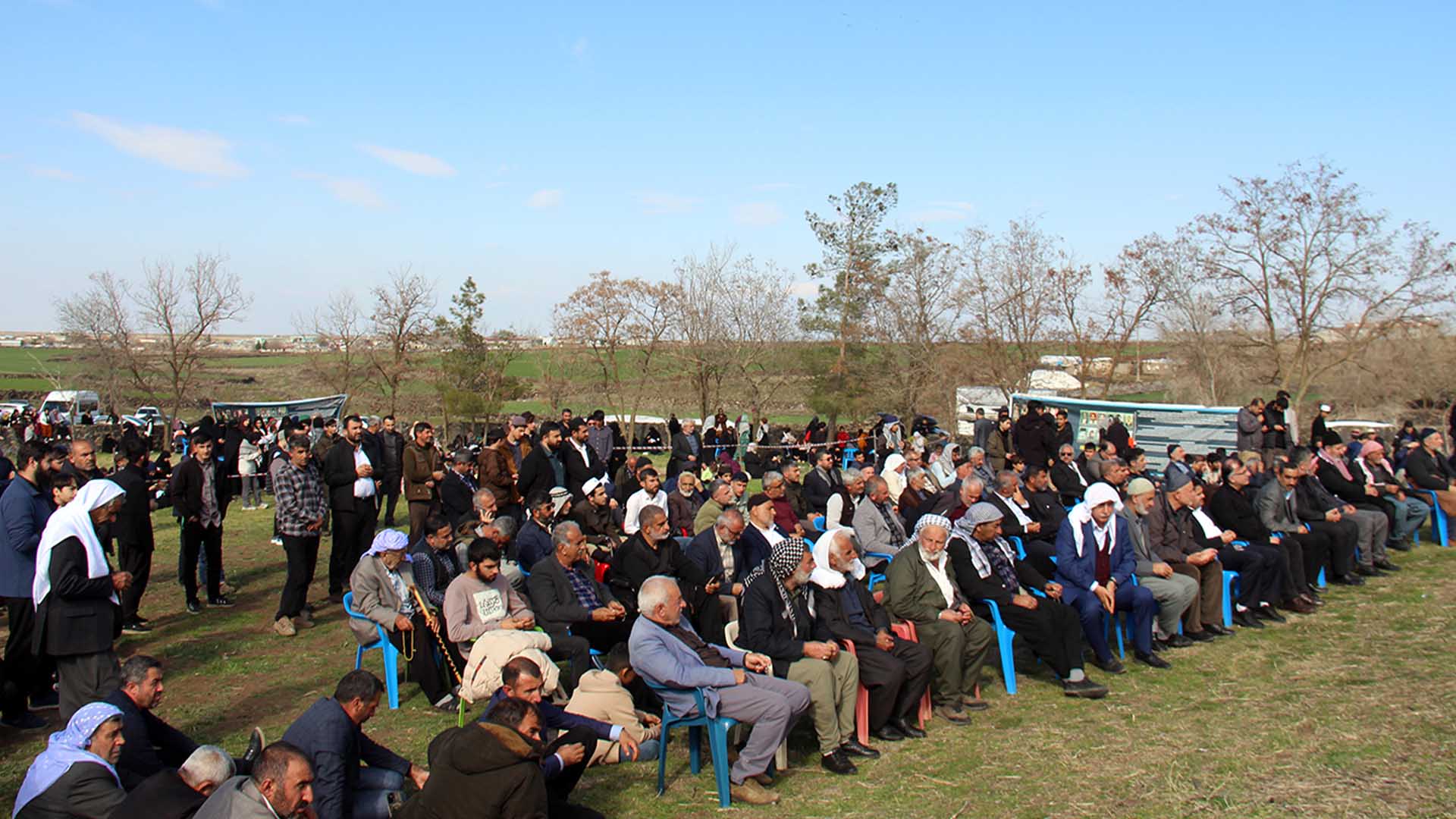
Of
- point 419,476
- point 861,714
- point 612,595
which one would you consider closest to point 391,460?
point 419,476

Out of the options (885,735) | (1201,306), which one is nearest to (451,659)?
(885,735)

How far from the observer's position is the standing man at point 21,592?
556 centimetres

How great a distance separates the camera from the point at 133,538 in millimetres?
7719

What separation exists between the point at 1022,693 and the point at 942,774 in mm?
1541

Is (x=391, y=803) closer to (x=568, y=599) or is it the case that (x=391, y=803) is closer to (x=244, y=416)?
(x=568, y=599)

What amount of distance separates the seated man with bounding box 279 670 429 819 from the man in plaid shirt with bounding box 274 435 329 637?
409 centimetres

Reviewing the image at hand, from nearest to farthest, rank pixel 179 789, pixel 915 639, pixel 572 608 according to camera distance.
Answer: pixel 179 789 → pixel 572 608 → pixel 915 639

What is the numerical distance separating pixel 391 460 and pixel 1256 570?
9.72 meters

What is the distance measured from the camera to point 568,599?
6031 mm

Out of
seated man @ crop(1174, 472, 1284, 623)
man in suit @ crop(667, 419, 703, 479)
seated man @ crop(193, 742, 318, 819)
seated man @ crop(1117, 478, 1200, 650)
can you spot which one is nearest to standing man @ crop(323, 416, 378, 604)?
man in suit @ crop(667, 419, 703, 479)

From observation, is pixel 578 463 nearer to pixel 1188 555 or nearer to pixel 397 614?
pixel 397 614

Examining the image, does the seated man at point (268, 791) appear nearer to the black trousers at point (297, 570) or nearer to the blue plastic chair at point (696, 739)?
the blue plastic chair at point (696, 739)

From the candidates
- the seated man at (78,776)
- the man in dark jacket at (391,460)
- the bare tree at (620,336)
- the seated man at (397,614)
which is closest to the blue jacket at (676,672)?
the seated man at (397,614)

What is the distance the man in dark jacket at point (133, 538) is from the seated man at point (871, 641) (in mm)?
5511
